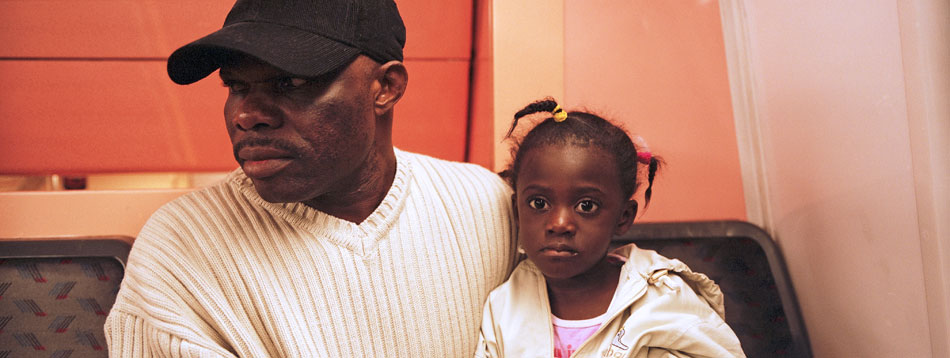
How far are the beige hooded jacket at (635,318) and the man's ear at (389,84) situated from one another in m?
0.46

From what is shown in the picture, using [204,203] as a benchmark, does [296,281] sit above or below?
below

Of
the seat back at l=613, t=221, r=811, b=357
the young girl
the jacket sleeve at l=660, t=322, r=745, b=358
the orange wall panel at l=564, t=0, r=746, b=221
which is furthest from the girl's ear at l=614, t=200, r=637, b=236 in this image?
the orange wall panel at l=564, t=0, r=746, b=221

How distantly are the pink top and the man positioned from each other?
176mm

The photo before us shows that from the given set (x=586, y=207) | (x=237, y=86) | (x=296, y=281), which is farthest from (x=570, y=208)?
(x=237, y=86)

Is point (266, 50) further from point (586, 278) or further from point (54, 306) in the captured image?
point (54, 306)

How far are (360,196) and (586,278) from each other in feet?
1.63

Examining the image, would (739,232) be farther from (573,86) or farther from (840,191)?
(573,86)

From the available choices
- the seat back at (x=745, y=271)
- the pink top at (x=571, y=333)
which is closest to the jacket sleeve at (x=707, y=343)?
the pink top at (x=571, y=333)

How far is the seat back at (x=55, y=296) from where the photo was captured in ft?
5.35

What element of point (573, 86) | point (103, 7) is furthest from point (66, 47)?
point (573, 86)

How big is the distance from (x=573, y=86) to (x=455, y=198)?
599 millimetres

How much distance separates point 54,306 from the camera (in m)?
1.64

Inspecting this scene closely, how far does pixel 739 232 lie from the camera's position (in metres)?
1.85

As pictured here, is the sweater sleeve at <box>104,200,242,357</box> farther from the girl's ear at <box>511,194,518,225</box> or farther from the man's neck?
the girl's ear at <box>511,194,518,225</box>
